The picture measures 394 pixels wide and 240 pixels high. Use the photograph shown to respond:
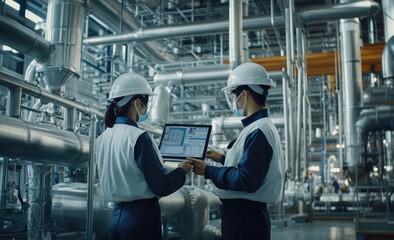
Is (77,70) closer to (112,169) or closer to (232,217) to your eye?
(112,169)

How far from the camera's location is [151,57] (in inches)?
406

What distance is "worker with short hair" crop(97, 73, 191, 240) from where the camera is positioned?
2.34 m

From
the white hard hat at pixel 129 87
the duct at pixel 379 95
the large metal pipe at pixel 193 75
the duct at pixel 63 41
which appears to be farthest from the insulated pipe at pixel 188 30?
the white hard hat at pixel 129 87

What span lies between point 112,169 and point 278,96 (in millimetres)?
13122

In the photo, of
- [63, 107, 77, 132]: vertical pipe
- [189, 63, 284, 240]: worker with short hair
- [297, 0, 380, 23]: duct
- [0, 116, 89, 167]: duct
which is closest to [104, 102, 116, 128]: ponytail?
[189, 63, 284, 240]: worker with short hair

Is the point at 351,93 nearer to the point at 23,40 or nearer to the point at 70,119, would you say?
the point at 70,119

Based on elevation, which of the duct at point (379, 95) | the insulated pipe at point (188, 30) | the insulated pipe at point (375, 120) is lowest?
the insulated pipe at point (375, 120)

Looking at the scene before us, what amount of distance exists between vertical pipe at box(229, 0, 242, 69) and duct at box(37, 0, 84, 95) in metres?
2.33

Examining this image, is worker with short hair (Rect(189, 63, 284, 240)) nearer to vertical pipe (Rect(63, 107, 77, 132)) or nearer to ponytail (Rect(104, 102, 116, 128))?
ponytail (Rect(104, 102, 116, 128))

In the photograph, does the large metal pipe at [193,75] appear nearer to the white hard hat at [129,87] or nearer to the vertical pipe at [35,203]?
the vertical pipe at [35,203]

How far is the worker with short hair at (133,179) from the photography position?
2344 millimetres

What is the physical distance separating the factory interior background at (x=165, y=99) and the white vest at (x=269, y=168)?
1.74 meters

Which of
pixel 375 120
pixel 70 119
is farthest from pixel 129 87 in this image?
pixel 375 120

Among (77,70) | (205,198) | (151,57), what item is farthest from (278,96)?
(77,70)
